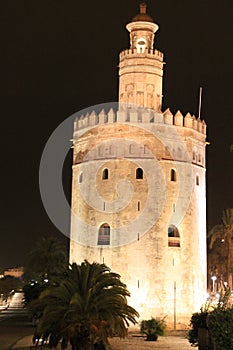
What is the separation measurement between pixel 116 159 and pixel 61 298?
51.0ft

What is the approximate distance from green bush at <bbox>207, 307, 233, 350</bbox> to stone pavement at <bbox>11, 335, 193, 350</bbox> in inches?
348

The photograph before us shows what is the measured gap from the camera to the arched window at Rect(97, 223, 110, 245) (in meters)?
34.3

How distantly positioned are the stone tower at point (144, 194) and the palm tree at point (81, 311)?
12827mm

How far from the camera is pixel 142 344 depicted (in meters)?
28.7

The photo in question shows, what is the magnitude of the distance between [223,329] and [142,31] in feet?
72.7

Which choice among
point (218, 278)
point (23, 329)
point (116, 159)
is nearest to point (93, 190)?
point (116, 159)

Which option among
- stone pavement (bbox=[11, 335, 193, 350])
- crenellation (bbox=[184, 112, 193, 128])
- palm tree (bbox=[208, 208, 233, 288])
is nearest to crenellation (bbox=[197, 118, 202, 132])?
crenellation (bbox=[184, 112, 193, 128])

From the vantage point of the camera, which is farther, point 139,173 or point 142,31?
point 142,31

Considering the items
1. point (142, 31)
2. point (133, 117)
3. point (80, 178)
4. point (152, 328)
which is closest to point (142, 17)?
point (142, 31)

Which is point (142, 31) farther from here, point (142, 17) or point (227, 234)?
point (227, 234)

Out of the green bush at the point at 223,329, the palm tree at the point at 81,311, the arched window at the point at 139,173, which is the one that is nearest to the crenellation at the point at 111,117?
the arched window at the point at 139,173

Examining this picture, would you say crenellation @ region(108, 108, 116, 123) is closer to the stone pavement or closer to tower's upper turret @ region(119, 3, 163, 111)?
tower's upper turret @ region(119, 3, 163, 111)

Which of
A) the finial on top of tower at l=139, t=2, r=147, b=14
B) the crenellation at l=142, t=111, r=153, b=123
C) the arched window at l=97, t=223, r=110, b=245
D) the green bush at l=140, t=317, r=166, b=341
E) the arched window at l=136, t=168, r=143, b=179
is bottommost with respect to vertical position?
the green bush at l=140, t=317, r=166, b=341

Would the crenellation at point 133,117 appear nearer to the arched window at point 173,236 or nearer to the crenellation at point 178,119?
the crenellation at point 178,119
